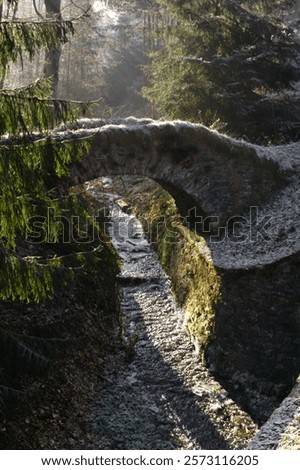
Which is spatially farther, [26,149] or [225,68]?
[225,68]

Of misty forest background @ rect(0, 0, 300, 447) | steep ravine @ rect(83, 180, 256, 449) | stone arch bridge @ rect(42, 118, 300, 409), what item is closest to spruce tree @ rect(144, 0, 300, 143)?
misty forest background @ rect(0, 0, 300, 447)

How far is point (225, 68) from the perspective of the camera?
14.6 m

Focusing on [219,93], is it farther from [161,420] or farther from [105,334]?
[161,420]

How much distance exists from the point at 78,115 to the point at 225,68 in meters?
10.6

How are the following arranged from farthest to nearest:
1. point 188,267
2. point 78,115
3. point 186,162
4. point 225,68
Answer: point 225,68, point 188,267, point 186,162, point 78,115

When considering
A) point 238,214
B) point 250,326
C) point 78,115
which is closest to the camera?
point 78,115

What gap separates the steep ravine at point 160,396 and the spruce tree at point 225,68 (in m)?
7.14

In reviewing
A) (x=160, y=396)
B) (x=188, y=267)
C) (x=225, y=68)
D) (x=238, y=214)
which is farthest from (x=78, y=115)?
(x=225, y=68)

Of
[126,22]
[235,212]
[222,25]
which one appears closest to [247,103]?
[222,25]

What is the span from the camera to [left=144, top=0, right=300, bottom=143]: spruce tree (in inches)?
573

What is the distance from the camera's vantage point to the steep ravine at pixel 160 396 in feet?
24.0

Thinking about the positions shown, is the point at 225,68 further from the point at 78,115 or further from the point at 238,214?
the point at 78,115

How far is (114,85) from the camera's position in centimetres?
3098

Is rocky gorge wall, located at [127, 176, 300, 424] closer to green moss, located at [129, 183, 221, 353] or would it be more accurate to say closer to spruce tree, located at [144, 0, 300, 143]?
green moss, located at [129, 183, 221, 353]
